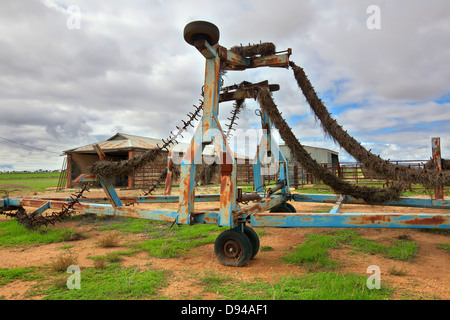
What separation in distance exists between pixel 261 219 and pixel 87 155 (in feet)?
85.4

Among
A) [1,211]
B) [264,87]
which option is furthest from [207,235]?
[1,211]

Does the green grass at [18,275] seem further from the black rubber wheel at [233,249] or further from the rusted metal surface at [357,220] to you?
the rusted metal surface at [357,220]

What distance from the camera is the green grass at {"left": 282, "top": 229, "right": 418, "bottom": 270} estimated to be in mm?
4359

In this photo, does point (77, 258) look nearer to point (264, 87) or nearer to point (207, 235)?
point (207, 235)

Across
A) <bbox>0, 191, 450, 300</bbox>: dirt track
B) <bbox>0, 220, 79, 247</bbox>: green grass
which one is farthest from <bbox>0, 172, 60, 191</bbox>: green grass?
<bbox>0, 191, 450, 300</bbox>: dirt track

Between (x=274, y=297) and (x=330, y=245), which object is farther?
(x=330, y=245)

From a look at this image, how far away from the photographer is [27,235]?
6.62 meters

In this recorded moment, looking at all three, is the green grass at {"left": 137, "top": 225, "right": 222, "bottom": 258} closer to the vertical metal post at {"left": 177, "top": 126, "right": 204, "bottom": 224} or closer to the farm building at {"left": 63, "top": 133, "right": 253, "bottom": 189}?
the vertical metal post at {"left": 177, "top": 126, "right": 204, "bottom": 224}

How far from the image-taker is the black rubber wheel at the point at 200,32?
4008mm

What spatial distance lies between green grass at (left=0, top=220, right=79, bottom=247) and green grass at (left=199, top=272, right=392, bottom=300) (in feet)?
14.6

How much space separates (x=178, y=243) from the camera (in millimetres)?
5695

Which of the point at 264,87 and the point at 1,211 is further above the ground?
the point at 264,87

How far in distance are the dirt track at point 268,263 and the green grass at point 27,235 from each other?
0.41 meters
